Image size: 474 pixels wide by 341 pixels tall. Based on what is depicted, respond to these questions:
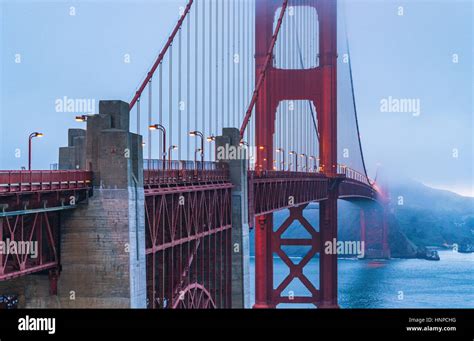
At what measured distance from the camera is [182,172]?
25.8 metres

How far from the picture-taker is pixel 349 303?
221ft

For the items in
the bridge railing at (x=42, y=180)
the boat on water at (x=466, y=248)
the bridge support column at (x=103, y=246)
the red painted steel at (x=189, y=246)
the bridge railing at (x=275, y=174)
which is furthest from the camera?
the boat on water at (x=466, y=248)

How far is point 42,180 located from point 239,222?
15620 mm

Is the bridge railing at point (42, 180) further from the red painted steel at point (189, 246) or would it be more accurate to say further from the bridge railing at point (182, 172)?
the bridge railing at point (182, 172)

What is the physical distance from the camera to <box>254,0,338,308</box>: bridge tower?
52000 millimetres

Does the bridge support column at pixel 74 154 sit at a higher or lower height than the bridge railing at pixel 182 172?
higher

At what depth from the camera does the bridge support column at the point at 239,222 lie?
105 ft

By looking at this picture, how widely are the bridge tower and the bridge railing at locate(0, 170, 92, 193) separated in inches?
1212

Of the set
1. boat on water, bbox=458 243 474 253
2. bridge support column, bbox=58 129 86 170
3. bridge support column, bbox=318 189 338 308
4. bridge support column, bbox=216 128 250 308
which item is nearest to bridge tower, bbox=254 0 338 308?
bridge support column, bbox=318 189 338 308

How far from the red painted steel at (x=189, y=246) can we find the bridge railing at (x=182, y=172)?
1.12 feet

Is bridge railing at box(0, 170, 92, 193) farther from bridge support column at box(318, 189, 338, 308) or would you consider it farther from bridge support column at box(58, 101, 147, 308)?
bridge support column at box(318, 189, 338, 308)

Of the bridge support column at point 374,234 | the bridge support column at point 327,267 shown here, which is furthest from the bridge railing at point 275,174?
the bridge support column at point 374,234

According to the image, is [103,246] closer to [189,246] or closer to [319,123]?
[189,246]
